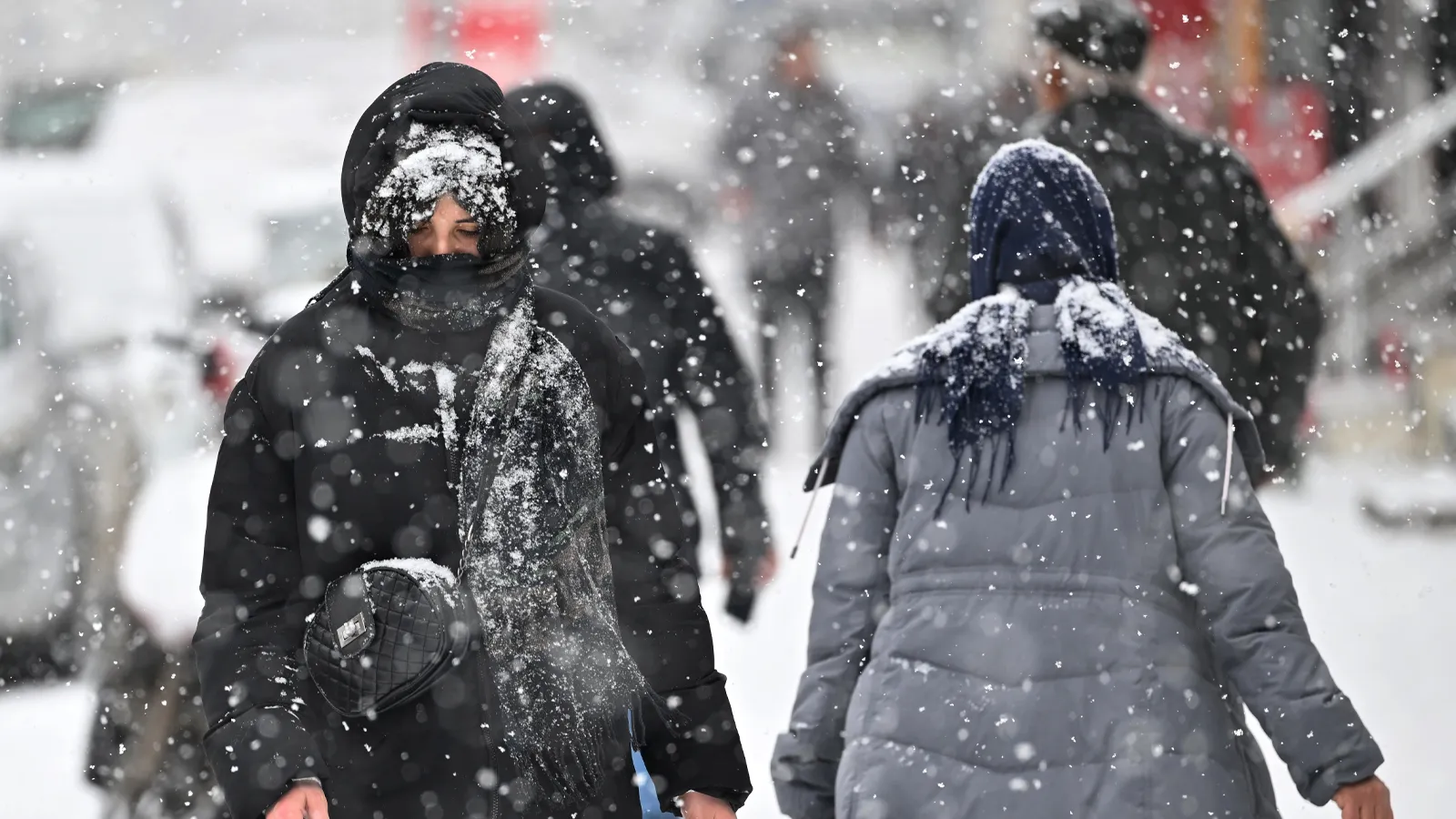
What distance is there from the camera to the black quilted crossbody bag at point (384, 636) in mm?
2730

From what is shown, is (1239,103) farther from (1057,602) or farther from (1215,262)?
(1057,602)

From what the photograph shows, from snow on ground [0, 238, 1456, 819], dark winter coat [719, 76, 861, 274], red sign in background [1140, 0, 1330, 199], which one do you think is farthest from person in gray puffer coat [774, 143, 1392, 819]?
red sign in background [1140, 0, 1330, 199]

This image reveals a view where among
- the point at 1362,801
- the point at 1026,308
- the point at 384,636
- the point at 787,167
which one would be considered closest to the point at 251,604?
the point at 384,636

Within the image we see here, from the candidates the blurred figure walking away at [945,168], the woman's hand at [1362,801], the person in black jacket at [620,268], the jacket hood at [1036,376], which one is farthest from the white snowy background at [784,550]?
the woman's hand at [1362,801]

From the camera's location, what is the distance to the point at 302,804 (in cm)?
271

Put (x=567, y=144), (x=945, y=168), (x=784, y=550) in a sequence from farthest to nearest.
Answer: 1. (x=945, y=168)
2. (x=784, y=550)
3. (x=567, y=144)

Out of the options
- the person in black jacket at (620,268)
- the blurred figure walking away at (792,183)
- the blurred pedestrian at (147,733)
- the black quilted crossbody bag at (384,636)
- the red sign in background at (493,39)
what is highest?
the red sign in background at (493,39)

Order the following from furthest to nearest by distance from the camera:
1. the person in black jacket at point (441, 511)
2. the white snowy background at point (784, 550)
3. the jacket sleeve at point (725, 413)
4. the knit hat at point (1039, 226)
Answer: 1. the white snowy background at point (784, 550)
2. the jacket sleeve at point (725, 413)
3. the knit hat at point (1039, 226)
4. the person in black jacket at point (441, 511)

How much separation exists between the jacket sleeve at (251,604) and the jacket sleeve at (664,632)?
0.46 metres

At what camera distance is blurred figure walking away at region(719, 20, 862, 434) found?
35.3ft

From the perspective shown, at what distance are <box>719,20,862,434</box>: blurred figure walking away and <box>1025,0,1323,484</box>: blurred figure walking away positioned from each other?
5680mm

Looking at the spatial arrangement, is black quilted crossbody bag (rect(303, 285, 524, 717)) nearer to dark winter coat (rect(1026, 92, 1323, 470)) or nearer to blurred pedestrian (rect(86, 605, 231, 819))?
blurred pedestrian (rect(86, 605, 231, 819))

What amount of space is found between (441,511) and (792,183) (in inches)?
328

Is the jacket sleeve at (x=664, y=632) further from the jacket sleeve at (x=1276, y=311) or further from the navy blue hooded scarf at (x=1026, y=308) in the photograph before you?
the jacket sleeve at (x=1276, y=311)
